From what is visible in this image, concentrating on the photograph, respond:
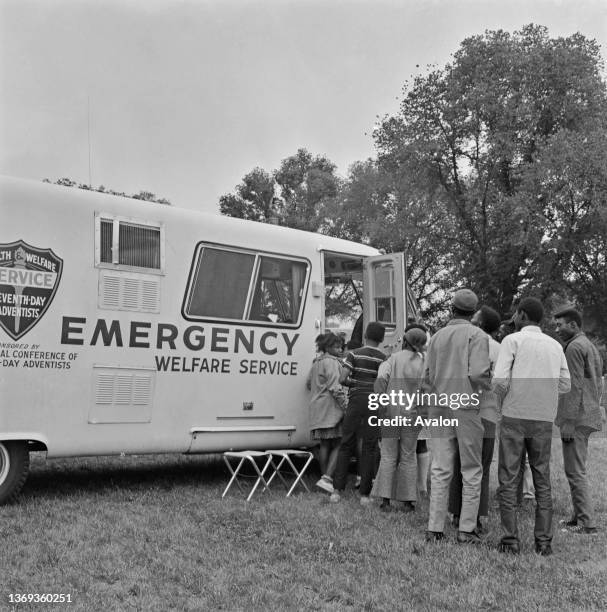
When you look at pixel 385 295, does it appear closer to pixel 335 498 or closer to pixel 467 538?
pixel 335 498

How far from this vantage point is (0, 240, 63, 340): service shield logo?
6.04 metres

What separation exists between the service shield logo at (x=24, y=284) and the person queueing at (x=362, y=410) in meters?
2.93

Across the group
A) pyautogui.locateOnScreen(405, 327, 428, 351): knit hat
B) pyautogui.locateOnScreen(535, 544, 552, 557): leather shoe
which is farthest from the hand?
pyautogui.locateOnScreen(405, 327, 428, 351): knit hat

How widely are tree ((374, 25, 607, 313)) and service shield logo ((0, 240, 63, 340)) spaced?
1831 centimetres

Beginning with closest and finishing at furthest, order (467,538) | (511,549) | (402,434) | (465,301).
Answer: (511,549) < (467,538) < (465,301) < (402,434)

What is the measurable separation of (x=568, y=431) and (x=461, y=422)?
1.10 metres

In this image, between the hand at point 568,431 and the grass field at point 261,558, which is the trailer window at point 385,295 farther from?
the hand at point 568,431

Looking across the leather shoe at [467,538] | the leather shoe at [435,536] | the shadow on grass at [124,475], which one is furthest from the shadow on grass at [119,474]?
the leather shoe at [467,538]

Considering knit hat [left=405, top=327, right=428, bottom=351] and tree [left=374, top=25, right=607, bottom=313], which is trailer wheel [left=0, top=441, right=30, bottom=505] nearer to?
knit hat [left=405, top=327, right=428, bottom=351]

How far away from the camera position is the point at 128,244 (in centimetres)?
680

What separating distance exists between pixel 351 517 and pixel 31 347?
124 inches


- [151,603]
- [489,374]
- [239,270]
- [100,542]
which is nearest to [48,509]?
[100,542]

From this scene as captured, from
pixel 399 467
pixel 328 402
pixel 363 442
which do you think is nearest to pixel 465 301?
pixel 399 467

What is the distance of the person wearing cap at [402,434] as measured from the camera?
6711 millimetres
